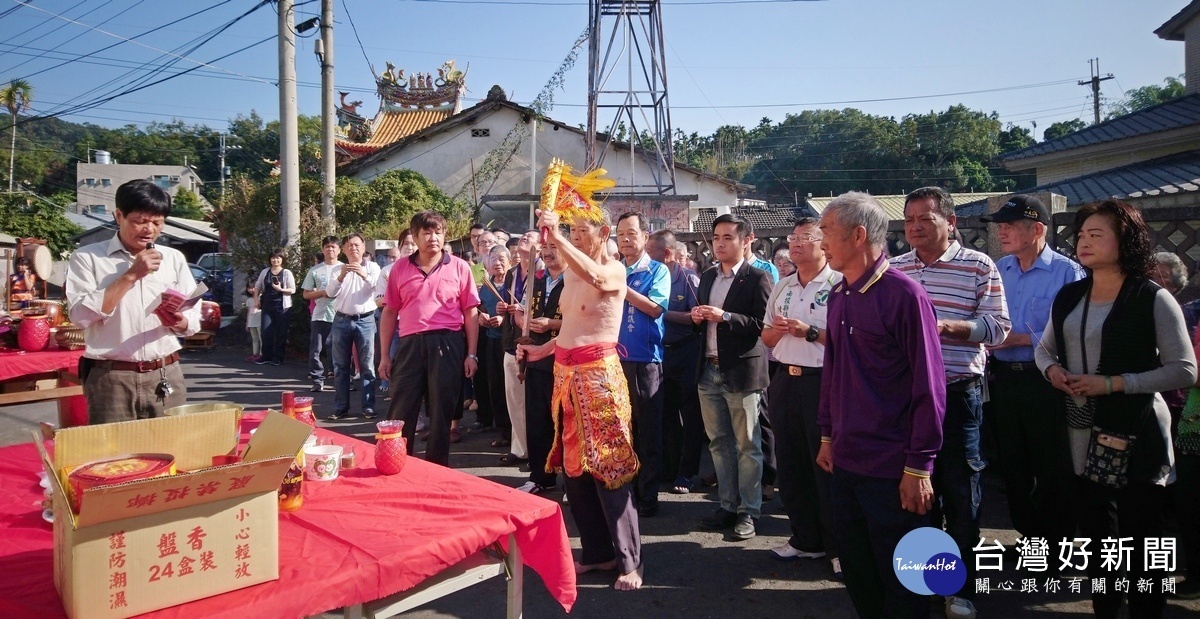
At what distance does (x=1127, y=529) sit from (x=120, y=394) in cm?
435

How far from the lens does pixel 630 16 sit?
1295cm

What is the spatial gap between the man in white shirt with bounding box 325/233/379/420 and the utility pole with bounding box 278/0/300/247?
5.31 metres

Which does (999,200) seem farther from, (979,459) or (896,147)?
(896,147)

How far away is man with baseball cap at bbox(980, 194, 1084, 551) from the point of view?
343 centimetres

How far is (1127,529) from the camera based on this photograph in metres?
2.83

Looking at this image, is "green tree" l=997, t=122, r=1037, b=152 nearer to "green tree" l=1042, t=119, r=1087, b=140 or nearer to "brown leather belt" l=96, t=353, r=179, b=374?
"green tree" l=1042, t=119, r=1087, b=140

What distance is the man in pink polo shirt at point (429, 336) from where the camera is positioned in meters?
4.46

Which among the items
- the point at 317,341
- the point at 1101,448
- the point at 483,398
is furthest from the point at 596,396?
the point at 317,341

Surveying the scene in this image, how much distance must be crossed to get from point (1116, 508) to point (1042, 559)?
73 cm

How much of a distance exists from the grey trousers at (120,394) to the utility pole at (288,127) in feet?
31.6

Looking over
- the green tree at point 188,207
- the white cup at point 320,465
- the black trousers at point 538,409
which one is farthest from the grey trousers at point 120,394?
the green tree at point 188,207

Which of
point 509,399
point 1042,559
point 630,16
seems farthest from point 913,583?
point 630,16

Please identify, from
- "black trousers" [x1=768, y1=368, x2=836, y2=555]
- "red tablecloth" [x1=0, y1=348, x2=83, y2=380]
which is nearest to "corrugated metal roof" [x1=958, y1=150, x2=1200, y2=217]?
"black trousers" [x1=768, y1=368, x2=836, y2=555]

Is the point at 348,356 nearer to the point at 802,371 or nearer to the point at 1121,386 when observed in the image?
the point at 802,371
